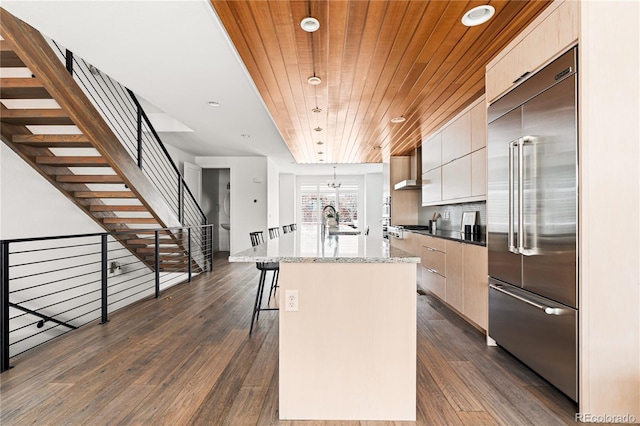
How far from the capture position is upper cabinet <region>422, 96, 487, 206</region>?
10.9 ft

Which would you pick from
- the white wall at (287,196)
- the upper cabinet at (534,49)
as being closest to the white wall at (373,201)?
the white wall at (287,196)

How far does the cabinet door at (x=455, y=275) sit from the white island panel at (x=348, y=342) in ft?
5.84

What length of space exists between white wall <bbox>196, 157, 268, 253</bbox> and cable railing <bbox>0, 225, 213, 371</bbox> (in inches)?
50.0

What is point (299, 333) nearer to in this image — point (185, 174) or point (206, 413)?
point (206, 413)

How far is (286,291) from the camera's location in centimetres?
180

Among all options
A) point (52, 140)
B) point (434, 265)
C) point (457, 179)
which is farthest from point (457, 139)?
point (52, 140)

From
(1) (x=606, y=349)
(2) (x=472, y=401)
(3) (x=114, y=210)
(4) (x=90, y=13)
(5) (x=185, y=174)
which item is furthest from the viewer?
(5) (x=185, y=174)

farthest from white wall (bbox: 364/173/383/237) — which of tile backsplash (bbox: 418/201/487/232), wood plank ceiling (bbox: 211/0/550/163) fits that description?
wood plank ceiling (bbox: 211/0/550/163)

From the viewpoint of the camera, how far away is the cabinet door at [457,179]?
3.67m

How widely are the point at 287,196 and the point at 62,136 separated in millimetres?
7736

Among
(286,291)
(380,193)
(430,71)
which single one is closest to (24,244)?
(286,291)

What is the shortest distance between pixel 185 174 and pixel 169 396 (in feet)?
20.0

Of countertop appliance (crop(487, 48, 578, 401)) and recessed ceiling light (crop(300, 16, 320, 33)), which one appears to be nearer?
countertop appliance (crop(487, 48, 578, 401))

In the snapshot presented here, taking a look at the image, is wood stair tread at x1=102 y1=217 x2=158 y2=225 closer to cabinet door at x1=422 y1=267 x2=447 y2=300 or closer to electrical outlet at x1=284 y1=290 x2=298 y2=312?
electrical outlet at x1=284 y1=290 x2=298 y2=312
